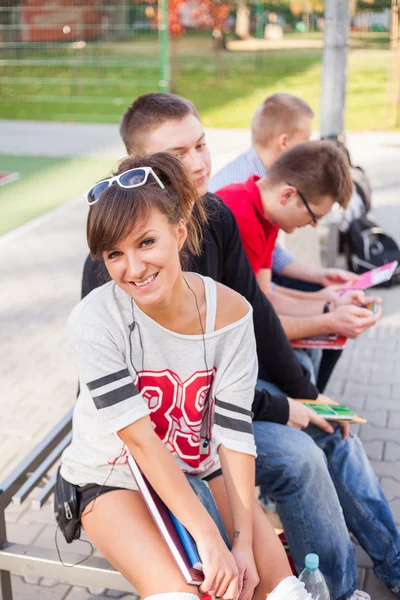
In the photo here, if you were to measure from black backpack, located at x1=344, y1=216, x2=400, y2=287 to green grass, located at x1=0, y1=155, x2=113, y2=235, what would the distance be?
3.97 meters

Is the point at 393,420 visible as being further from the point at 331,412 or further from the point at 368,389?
the point at 331,412

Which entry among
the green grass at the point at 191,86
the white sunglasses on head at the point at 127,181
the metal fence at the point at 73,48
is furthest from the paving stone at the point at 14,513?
the metal fence at the point at 73,48

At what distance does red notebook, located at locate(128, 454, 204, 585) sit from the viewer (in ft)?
6.73

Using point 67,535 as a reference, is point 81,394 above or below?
above

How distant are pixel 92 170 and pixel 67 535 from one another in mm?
10310

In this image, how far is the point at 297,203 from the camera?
3.45 meters

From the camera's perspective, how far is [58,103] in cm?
1989

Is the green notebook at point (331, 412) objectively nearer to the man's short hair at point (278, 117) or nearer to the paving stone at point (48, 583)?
the paving stone at point (48, 583)

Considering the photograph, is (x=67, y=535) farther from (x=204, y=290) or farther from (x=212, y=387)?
(x=204, y=290)

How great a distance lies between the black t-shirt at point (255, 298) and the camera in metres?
2.74

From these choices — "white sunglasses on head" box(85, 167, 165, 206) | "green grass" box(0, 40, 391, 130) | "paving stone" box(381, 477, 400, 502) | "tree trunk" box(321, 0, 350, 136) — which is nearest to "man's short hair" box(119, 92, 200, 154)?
"white sunglasses on head" box(85, 167, 165, 206)

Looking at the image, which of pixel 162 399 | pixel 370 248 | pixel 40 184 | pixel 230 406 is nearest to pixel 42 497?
pixel 162 399

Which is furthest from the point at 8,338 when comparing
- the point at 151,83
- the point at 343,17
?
the point at 151,83

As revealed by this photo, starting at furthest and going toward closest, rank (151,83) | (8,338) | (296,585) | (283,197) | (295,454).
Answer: (151,83), (8,338), (283,197), (295,454), (296,585)
